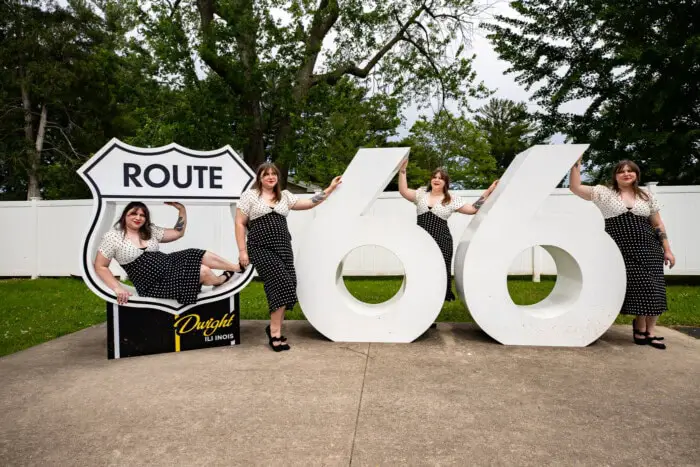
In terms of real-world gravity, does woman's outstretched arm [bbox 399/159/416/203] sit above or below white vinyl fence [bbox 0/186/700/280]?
above

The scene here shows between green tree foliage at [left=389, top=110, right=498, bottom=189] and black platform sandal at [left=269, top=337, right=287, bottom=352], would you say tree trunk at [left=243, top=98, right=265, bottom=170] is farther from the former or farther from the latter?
green tree foliage at [left=389, top=110, right=498, bottom=189]

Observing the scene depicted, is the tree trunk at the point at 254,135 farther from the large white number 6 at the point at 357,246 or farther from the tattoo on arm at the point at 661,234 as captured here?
the tattoo on arm at the point at 661,234

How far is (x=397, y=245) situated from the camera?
13.6 feet

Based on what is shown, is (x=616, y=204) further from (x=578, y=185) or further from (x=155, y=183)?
(x=155, y=183)

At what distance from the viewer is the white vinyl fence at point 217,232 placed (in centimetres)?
786

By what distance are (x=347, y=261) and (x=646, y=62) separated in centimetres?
796

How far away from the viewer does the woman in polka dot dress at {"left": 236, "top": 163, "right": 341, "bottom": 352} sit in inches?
154

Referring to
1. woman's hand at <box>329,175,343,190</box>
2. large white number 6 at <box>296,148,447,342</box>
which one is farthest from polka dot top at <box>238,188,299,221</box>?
woman's hand at <box>329,175,343,190</box>

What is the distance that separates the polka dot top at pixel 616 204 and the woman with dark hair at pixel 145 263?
3.62 meters

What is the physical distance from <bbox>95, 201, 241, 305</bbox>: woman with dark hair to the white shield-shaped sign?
91 mm


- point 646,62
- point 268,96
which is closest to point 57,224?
point 268,96

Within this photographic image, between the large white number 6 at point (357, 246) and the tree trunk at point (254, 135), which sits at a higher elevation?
the tree trunk at point (254, 135)

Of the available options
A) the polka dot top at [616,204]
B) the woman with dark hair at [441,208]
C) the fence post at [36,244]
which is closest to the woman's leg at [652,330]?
the polka dot top at [616,204]

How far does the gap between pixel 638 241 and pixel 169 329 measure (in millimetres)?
4432
